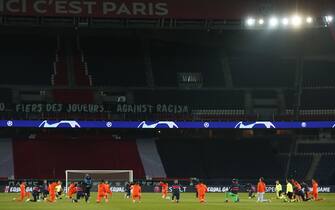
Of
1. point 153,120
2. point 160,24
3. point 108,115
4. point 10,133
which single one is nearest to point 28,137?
point 10,133

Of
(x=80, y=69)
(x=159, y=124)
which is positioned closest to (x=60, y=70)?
(x=80, y=69)

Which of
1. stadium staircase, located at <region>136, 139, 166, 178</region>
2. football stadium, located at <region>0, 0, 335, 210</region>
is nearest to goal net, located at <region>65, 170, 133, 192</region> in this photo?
football stadium, located at <region>0, 0, 335, 210</region>

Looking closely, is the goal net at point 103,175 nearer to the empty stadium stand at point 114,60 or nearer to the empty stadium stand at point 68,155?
the empty stadium stand at point 68,155

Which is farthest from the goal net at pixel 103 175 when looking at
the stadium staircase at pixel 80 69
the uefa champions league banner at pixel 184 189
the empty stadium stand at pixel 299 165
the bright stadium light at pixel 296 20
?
the bright stadium light at pixel 296 20

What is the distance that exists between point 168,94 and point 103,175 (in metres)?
11.8

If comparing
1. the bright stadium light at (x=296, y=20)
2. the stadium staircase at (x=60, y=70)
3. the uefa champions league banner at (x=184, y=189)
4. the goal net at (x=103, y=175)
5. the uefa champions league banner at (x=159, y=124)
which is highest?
the bright stadium light at (x=296, y=20)

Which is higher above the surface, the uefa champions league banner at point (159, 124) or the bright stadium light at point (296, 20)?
the bright stadium light at point (296, 20)

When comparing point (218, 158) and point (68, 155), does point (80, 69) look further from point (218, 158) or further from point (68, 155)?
point (218, 158)

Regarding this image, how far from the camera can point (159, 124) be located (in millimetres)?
64875

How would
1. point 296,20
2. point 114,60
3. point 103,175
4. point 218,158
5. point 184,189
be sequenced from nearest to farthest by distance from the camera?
point 296,20 → point 184,189 → point 103,175 → point 218,158 → point 114,60

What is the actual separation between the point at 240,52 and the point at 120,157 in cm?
1839

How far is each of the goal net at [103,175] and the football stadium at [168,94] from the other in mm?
124

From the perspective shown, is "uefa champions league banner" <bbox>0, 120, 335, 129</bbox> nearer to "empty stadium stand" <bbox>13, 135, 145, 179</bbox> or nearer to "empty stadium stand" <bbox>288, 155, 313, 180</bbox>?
"empty stadium stand" <bbox>13, 135, 145, 179</bbox>

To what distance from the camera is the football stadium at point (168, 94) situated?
6066cm
